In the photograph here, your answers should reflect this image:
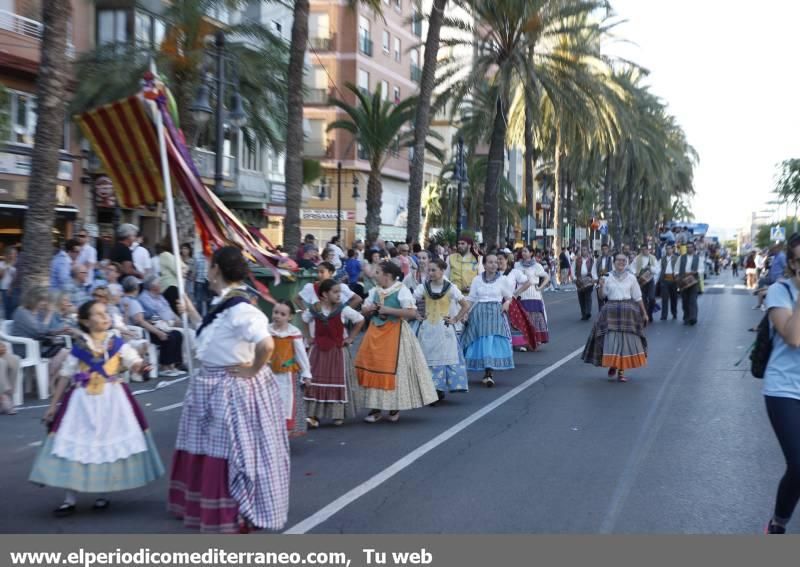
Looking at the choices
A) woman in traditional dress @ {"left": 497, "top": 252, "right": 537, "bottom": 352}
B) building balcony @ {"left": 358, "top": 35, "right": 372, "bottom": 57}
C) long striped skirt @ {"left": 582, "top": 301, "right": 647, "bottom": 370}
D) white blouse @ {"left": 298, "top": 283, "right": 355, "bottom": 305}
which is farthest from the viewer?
building balcony @ {"left": 358, "top": 35, "right": 372, "bottom": 57}

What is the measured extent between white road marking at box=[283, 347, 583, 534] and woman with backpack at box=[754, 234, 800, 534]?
110 inches

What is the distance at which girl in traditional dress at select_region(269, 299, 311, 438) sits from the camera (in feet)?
28.6

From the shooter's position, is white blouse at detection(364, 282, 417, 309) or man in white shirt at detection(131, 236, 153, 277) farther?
man in white shirt at detection(131, 236, 153, 277)

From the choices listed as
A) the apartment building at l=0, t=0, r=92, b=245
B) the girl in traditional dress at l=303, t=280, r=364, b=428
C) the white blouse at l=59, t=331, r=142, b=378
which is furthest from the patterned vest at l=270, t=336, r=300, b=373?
the apartment building at l=0, t=0, r=92, b=245

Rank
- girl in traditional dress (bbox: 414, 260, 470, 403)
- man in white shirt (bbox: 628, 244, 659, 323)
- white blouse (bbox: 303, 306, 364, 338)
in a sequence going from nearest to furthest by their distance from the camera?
white blouse (bbox: 303, 306, 364, 338) < girl in traditional dress (bbox: 414, 260, 470, 403) < man in white shirt (bbox: 628, 244, 659, 323)

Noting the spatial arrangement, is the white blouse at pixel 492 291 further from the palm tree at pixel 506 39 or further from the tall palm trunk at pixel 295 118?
the palm tree at pixel 506 39

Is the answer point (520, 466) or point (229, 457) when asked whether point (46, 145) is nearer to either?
point (520, 466)

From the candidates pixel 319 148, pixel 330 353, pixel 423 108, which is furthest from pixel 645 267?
pixel 319 148

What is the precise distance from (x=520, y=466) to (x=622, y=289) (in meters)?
6.22

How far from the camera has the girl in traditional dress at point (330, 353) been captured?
9.87m

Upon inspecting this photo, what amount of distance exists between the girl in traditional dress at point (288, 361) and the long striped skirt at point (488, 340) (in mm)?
4564

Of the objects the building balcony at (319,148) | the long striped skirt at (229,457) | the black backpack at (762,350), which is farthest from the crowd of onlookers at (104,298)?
the building balcony at (319,148)

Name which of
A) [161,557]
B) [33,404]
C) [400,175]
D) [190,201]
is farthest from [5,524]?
[400,175]

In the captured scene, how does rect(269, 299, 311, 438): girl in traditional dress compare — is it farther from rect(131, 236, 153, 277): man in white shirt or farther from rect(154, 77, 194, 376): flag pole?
rect(131, 236, 153, 277): man in white shirt
